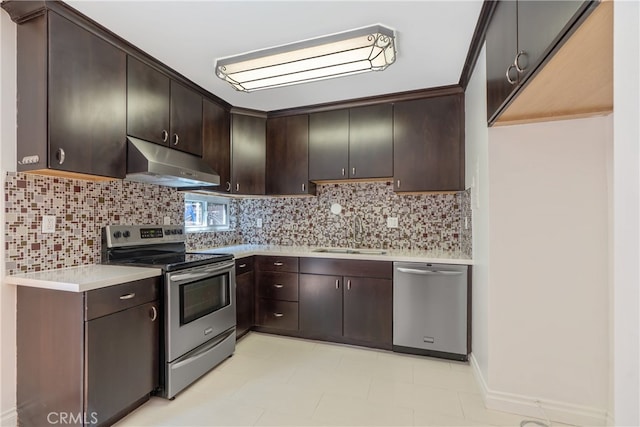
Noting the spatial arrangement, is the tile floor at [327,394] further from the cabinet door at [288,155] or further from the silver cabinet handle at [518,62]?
the silver cabinet handle at [518,62]

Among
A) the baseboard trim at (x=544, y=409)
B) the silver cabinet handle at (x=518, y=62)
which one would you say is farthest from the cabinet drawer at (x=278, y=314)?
the silver cabinet handle at (x=518, y=62)

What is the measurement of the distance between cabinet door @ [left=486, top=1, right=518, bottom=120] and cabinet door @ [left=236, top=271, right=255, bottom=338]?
2.39 meters

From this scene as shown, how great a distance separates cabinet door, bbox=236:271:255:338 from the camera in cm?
283

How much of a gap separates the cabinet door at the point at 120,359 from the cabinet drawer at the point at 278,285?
46.9 inches

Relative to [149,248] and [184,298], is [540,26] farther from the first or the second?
[149,248]

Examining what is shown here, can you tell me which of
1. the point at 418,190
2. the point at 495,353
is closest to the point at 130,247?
the point at 418,190

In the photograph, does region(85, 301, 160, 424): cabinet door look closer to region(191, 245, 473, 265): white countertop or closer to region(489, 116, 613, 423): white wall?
region(191, 245, 473, 265): white countertop

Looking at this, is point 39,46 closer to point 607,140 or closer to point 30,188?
point 30,188

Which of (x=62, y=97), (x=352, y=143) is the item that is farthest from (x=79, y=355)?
(x=352, y=143)

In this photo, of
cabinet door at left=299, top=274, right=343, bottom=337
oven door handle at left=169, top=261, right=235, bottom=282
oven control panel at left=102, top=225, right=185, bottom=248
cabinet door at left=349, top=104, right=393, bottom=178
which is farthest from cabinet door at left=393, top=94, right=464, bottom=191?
oven control panel at left=102, top=225, right=185, bottom=248

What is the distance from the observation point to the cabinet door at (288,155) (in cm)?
320

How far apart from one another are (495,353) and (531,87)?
150 cm

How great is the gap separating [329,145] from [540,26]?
2149 millimetres
